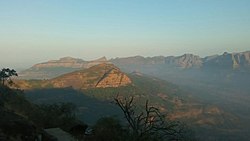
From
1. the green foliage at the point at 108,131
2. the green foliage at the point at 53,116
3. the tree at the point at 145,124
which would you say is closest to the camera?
the tree at the point at 145,124

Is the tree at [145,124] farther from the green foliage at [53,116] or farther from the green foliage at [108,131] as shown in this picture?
the green foliage at [53,116]

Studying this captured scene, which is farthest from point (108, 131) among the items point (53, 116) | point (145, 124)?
point (145, 124)

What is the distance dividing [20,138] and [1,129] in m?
2.08

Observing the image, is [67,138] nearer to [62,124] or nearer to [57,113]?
[62,124]

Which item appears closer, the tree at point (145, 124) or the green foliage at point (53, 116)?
the tree at point (145, 124)

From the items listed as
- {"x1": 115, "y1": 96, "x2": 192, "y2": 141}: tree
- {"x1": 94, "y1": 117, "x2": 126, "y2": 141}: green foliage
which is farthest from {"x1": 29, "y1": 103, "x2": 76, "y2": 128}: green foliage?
{"x1": 115, "y1": 96, "x2": 192, "y2": 141}: tree

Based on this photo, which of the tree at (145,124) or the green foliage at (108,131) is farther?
the green foliage at (108,131)

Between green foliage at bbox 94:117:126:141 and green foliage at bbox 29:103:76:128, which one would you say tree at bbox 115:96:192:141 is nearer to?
green foliage at bbox 94:117:126:141

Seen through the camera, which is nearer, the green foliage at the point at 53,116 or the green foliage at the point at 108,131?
the green foliage at the point at 108,131

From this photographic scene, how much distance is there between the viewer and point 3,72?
362 feet

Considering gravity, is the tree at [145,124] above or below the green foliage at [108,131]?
above

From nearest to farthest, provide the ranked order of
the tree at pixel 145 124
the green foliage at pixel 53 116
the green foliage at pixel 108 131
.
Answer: the tree at pixel 145 124, the green foliage at pixel 108 131, the green foliage at pixel 53 116

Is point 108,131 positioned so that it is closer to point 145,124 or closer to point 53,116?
point 53,116

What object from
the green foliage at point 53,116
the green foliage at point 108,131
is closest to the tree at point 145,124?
the green foliage at point 108,131
